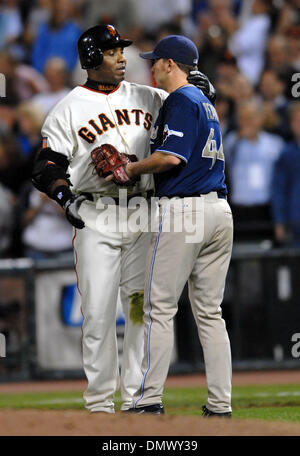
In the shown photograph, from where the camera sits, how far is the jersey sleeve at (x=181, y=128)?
4945 mm

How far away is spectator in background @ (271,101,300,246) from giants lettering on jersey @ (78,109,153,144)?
402 cm

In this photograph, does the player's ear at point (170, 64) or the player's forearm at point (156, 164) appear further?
the player's ear at point (170, 64)

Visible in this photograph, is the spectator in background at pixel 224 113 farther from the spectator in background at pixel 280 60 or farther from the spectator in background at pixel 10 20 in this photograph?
the spectator in background at pixel 10 20

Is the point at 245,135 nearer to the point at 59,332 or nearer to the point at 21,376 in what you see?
the point at 59,332

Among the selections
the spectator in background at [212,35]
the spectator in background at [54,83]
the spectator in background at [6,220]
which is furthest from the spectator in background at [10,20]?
the spectator in background at [6,220]

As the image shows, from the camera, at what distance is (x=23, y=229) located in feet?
32.5

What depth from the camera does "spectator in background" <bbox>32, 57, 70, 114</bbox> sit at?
1095cm

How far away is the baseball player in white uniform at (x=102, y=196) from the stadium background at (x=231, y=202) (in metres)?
3.63

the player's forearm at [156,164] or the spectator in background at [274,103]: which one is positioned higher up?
the spectator in background at [274,103]

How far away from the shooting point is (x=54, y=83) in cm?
1103

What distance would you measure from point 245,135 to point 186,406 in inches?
154

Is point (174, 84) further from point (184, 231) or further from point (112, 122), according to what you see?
point (184, 231)

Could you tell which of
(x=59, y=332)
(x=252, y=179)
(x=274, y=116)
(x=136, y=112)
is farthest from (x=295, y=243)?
(x=136, y=112)

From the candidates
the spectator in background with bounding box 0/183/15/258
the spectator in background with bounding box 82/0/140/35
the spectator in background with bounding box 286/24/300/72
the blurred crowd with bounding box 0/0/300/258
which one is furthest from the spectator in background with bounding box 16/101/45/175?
the spectator in background with bounding box 286/24/300/72
